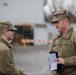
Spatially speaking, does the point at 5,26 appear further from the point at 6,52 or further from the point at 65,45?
the point at 65,45

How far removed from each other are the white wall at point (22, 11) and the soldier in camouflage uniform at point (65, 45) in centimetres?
3367

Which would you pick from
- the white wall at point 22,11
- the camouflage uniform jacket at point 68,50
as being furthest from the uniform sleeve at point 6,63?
the white wall at point 22,11

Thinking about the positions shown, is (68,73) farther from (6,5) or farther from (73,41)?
(6,5)

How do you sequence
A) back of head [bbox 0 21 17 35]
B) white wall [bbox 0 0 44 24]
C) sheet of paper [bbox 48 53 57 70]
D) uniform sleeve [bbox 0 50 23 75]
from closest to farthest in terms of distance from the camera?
uniform sleeve [bbox 0 50 23 75] → sheet of paper [bbox 48 53 57 70] → back of head [bbox 0 21 17 35] → white wall [bbox 0 0 44 24]

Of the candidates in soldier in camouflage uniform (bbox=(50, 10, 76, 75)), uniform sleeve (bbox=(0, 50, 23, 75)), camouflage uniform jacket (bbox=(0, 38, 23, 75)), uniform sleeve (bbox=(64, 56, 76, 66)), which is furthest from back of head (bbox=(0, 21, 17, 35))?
uniform sleeve (bbox=(64, 56, 76, 66))

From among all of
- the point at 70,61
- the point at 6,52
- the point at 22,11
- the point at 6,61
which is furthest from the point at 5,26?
the point at 22,11

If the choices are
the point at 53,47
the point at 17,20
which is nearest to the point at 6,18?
the point at 17,20

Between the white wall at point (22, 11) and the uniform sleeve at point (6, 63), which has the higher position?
the uniform sleeve at point (6, 63)

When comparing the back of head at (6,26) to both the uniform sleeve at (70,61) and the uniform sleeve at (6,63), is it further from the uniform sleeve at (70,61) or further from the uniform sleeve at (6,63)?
the uniform sleeve at (70,61)

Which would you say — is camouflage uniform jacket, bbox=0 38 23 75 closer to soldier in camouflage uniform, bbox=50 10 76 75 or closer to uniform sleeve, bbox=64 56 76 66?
soldier in camouflage uniform, bbox=50 10 76 75

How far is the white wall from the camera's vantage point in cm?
3897

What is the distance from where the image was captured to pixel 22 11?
39188 mm

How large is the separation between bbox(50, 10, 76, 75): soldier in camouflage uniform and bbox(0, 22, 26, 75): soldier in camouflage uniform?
0.69 m

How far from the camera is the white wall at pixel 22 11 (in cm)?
3897
